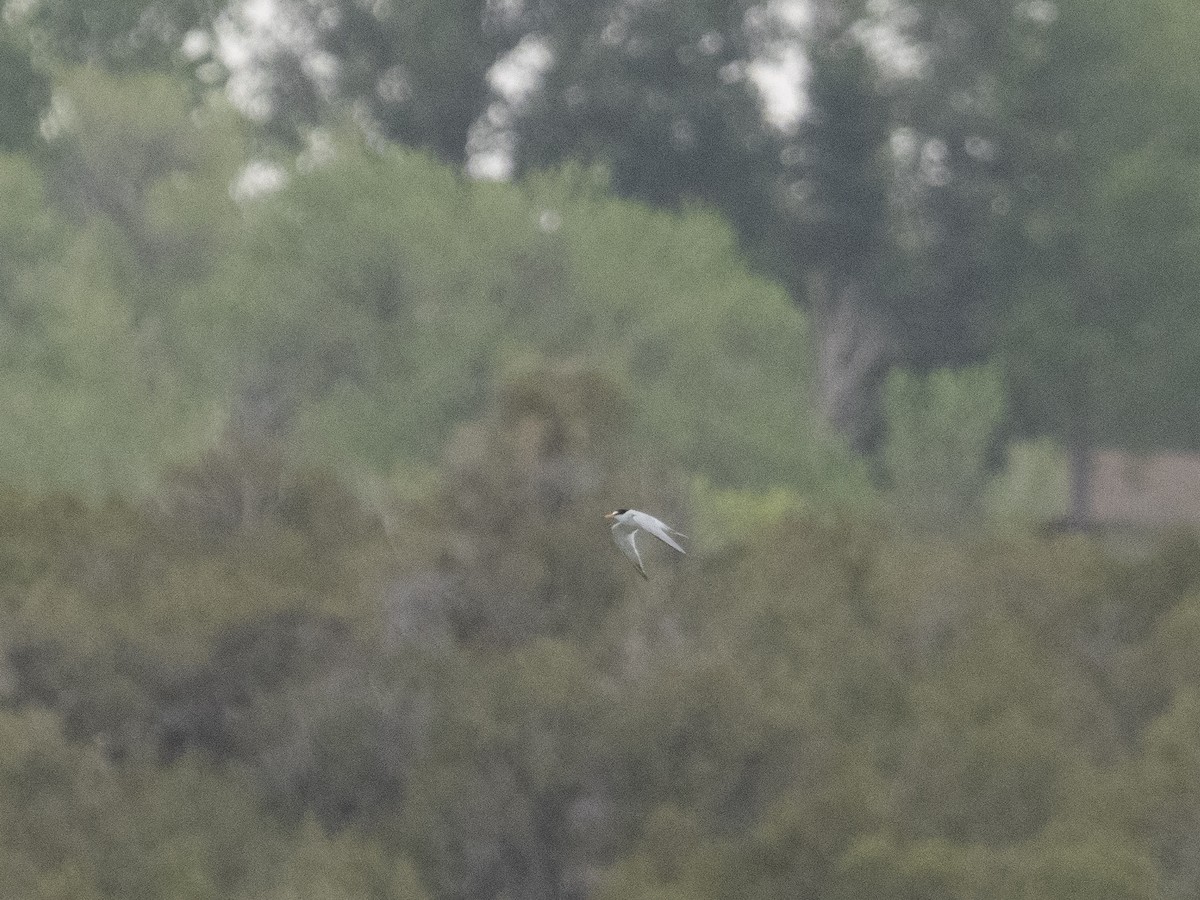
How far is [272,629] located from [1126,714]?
8739mm

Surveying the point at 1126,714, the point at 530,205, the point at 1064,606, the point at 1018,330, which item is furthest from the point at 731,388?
the point at 1126,714

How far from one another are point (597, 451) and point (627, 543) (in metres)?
17.9

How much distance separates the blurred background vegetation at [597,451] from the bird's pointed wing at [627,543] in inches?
329

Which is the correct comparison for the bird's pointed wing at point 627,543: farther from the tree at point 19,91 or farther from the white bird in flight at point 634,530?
the tree at point 19,91

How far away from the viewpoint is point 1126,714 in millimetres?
32719

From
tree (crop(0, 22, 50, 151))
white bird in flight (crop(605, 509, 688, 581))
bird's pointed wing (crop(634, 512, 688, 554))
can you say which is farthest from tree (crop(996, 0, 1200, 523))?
bird's pointed wing (crop(634, 512, 688, 554))

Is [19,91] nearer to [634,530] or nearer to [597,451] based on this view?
[597,451]

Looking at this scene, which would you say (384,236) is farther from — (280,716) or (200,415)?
(280,716)

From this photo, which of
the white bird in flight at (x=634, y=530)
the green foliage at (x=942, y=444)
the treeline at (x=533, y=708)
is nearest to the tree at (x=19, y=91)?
the green foliage at (x=942, y=444)

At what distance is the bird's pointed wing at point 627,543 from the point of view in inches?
564

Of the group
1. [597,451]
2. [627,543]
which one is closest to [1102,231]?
[597,451]

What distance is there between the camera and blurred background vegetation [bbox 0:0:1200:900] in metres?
25.9

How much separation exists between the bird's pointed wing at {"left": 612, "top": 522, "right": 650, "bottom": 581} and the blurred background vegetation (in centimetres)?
837

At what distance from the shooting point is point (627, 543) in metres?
14.6
